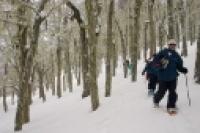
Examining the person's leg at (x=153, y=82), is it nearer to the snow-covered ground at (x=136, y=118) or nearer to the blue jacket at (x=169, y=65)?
the snow-covered ground at (x=136, y=118)

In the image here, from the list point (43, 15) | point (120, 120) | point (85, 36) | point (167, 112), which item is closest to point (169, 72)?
point (167, 112)

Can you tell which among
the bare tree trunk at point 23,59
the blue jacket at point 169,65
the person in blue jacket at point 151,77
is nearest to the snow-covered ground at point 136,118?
the person in blue jacket at point 151,77

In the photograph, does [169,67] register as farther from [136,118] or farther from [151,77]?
[151,77]

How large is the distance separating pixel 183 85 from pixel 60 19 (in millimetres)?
18890

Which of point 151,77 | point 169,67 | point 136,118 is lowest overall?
point 136,118

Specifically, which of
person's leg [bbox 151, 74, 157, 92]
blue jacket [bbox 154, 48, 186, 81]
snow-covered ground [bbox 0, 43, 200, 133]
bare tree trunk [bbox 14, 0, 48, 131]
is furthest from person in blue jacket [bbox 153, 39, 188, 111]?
bare tree trunk [bbox 14, 0, 48, 131]

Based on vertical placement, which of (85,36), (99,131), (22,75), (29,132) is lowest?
(29,132)

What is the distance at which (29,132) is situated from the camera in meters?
16.6

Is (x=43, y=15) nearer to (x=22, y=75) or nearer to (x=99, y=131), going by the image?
(x=22, y=75)

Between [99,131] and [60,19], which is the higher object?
[60,19]

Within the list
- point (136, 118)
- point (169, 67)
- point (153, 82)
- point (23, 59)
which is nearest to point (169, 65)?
point (169, 67)

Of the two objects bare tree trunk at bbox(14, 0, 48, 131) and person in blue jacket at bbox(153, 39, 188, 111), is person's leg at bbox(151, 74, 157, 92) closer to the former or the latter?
person in blue jacket at bbox(153, 39, 188, 111)

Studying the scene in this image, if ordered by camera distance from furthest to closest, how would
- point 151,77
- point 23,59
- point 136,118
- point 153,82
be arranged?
point 23,59
point 151,77
point 153,82
point 136,118

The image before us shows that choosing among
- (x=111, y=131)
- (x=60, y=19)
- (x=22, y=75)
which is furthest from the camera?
(x=60, y=19)
